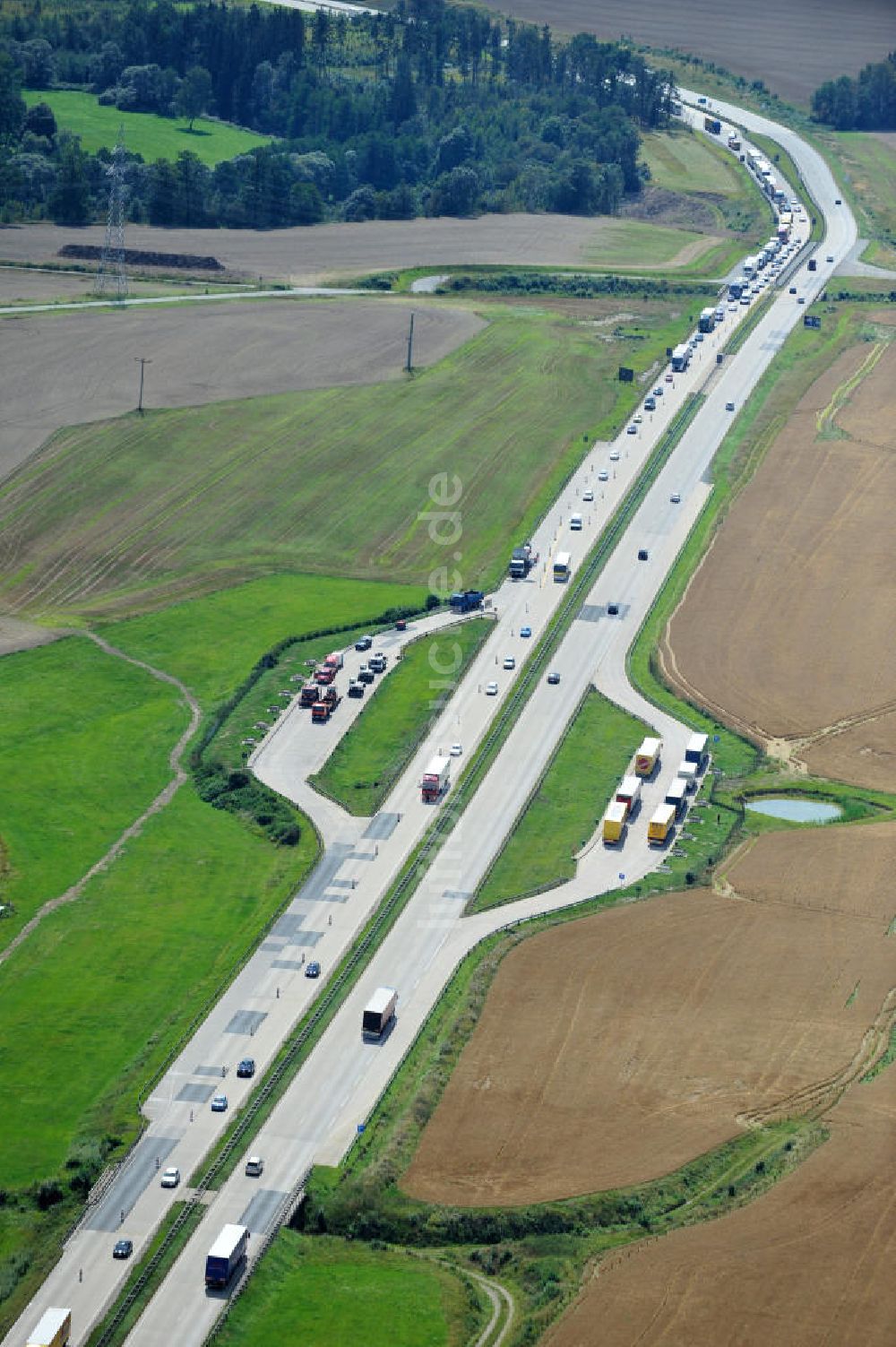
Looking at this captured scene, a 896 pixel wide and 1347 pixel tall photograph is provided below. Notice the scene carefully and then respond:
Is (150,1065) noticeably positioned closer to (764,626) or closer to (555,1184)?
(555,1184)

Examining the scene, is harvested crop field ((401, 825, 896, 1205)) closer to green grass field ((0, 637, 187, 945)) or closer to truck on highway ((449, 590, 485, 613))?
green grass field ((0, 637, 187, 945))

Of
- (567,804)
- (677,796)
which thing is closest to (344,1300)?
(567,804)

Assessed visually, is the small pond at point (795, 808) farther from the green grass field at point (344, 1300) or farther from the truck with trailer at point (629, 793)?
the green grass field at point (344, 1300)

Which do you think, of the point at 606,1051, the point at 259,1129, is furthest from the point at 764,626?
the point at 259,1129

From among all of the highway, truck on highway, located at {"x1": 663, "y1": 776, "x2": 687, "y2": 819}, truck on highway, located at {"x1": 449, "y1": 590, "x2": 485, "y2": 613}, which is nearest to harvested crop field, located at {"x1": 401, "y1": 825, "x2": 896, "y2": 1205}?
the highway

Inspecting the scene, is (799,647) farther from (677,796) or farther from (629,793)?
(629,793)
